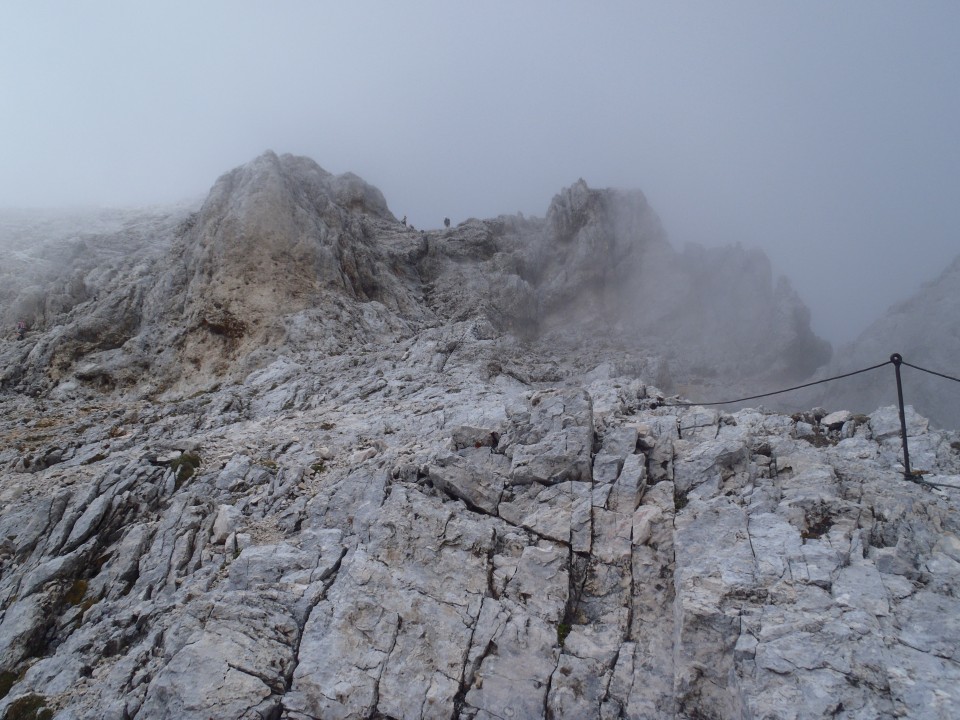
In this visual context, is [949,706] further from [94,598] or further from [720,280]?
[720,280]

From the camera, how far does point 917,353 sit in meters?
41.2

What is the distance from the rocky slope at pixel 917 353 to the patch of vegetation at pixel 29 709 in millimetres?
45881

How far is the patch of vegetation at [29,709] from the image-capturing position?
1155cm

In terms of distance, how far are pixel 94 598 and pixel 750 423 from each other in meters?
20.7

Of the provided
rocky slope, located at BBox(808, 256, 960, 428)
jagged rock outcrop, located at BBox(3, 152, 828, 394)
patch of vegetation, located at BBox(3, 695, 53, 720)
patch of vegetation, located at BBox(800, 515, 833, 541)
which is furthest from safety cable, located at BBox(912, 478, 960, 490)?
rocky slope, located at BBox(808, 256, 960, 428)

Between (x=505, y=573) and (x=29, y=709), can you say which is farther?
(x=505, y=573)

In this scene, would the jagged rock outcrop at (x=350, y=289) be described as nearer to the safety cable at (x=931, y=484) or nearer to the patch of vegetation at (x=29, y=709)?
the patch of vegetation at (x=29, y=709)

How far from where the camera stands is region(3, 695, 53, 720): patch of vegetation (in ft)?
37.9

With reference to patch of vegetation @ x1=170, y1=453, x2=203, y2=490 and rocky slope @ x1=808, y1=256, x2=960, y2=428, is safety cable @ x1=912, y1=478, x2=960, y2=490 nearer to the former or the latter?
patch of vegetation @ x1=170, y1=453, x2=203, y2=490

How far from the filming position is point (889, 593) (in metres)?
10.9

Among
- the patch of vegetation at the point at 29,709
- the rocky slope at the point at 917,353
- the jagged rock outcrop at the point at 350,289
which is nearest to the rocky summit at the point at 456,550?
the patch of vegetation at the point at 29,709

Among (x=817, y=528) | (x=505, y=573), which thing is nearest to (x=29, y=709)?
(x=505, y=573)

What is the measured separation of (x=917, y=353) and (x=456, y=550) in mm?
44463

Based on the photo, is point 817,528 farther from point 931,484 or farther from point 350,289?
point 350,289
